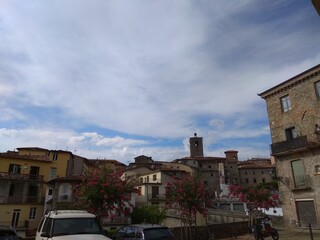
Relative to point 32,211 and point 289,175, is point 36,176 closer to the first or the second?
point 32,211

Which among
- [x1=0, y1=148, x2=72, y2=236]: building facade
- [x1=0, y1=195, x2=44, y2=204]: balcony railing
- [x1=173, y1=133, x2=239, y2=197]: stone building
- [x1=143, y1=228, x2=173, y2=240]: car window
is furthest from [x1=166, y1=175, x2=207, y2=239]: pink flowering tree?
[x1=173, y1=133, x2=239, y2=197]: stone building

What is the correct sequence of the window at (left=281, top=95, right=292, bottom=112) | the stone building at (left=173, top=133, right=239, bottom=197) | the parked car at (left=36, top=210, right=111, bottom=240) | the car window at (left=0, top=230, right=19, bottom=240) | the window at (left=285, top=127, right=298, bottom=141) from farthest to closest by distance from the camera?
the stone building at (left=173, top=133, right=239, bottom=197)
the window at (left=281, top=95, right=292, bottom=112)
the window at (left=285, top=127, right=298, bottom=141)
the car window at (left=0, top=230, right=19, bottom=240)
the parked car at (left=36, top=210, right=111, bottom=240)

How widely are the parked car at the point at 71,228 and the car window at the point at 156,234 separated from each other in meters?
2.33

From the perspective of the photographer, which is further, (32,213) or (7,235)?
(32,213)

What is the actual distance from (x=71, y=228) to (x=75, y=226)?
0.49 feet

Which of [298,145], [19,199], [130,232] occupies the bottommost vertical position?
[130,232]

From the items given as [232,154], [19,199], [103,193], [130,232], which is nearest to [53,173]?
[19,199]

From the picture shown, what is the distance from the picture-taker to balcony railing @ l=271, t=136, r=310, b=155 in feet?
85.5

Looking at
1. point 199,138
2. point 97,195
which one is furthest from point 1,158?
Result: point 199,138

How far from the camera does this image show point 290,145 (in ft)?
89.9

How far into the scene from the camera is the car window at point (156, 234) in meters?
10.4

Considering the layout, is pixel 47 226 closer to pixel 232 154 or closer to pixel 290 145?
pixel 290 145

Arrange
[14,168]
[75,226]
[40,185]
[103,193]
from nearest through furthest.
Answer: [75,226]
[103,193]
[14,168]
[40,185]

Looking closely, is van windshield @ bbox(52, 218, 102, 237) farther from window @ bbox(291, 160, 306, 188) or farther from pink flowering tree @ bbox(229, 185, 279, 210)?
window @ bbox(291, 160, 306, 188)
